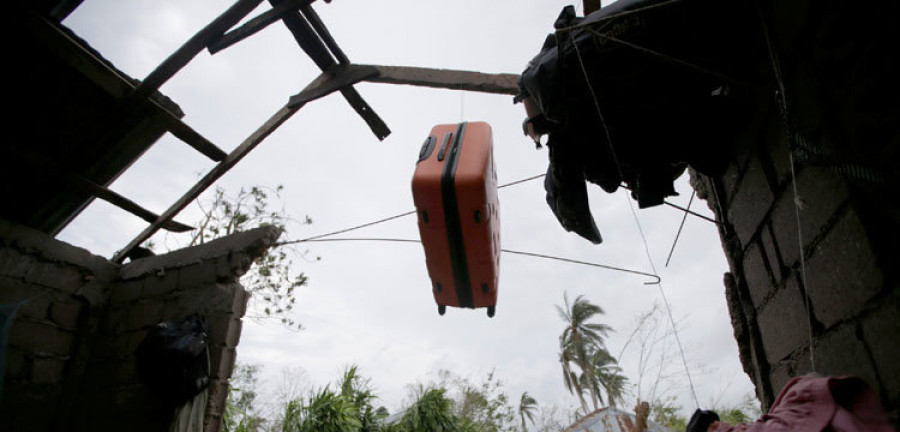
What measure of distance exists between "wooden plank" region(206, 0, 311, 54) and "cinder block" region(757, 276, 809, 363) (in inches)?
111

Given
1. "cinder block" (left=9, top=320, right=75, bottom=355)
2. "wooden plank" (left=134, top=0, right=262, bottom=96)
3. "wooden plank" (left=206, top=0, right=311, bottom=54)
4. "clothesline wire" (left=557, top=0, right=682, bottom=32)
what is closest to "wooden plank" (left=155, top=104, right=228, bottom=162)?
"wooden plank" (left=134, top=0, right=262, bottom=96)

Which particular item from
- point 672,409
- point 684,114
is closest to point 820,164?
point 684,114

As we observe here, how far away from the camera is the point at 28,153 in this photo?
8.67ft

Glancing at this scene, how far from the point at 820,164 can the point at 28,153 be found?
3782 mm

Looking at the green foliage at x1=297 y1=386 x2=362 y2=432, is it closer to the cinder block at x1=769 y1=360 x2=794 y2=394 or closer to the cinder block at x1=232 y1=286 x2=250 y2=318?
the cinder block at x1=232 y1=286 x2=250 y2=318

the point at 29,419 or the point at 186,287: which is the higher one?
the point at 186,287

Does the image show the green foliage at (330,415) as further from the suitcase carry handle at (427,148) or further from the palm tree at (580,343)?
the palm tree at (580,343)

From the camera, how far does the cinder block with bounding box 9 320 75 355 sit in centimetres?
273

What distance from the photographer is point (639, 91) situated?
1166mm

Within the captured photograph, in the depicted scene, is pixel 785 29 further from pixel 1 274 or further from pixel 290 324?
pixel 290 324

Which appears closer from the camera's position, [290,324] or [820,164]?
[820,164]

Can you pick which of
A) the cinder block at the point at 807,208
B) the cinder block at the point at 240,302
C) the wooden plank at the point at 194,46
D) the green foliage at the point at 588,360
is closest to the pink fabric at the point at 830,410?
the cinder block at the point at 807,208

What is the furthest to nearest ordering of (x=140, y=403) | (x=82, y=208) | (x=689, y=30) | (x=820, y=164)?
1. (x=82, y=208)
2. (x=140, y=403)
3. (x=689, y=30)
4. (x=820, y=164)

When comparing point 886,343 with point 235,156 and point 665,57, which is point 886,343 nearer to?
point 665,57
